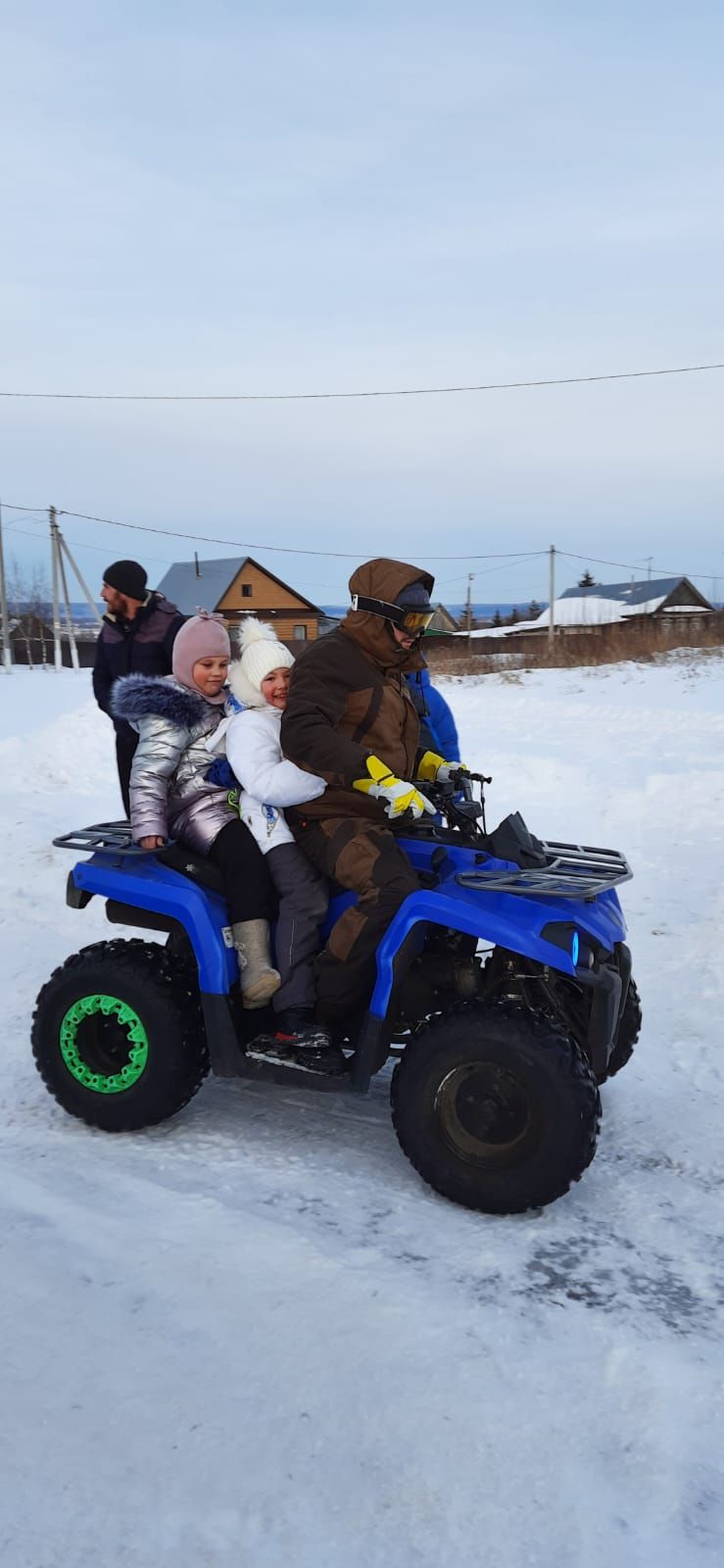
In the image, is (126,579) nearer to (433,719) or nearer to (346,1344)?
(433,719)

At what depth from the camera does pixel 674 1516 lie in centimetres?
193

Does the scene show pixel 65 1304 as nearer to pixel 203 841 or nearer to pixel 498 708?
pixel 203 841

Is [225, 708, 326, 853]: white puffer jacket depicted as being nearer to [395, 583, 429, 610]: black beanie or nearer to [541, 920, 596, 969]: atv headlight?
[395, 583, 429, 610]: black beanie

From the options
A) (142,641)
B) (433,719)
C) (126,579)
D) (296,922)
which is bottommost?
(296,922)

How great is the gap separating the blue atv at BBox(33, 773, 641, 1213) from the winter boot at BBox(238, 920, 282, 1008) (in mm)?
50

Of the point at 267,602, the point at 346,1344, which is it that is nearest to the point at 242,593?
the point at 267,602

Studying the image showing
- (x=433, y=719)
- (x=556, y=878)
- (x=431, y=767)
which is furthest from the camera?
(x=433, y=719)

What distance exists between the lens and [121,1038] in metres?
3.51

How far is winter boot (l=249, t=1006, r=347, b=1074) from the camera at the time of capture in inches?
127

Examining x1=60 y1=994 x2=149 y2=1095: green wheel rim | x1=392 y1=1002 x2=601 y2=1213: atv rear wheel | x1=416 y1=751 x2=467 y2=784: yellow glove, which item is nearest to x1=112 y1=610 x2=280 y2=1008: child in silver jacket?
x1=60 y1=994 x2=149 y2=1095: green wheel rim

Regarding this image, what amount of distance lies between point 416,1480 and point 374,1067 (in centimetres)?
126

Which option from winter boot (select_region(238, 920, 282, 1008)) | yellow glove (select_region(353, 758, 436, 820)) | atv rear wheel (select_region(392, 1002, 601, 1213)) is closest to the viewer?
atv rear wheel (select_region(392, 1002, 601, 1213))

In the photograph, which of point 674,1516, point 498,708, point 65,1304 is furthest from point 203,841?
point 498,708

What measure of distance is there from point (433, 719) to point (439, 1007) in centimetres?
219
